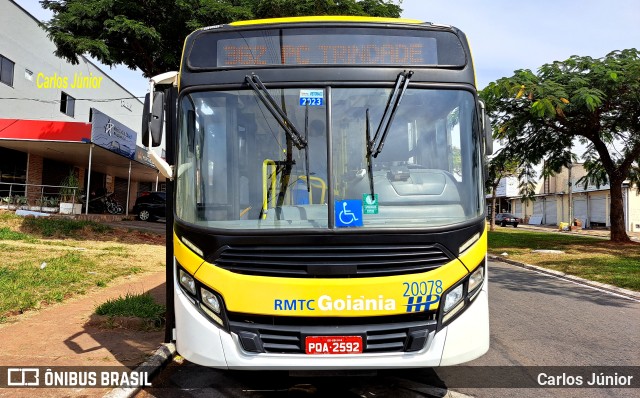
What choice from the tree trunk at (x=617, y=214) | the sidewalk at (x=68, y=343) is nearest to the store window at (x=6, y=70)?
the sidewalk at (x=68, y=343)

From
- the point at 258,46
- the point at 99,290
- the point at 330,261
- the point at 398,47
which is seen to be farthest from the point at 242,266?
the point at 99,290

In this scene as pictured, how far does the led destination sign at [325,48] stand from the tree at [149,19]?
11230mm

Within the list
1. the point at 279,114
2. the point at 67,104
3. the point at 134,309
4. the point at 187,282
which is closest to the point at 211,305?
the point at 187,282

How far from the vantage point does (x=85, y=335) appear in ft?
18.2

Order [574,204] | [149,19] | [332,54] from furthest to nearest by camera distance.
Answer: [574,204] → [149,19] → [332,54]

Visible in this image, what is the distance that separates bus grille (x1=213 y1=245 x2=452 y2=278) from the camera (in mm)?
3299

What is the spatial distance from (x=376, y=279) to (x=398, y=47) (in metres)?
1.93

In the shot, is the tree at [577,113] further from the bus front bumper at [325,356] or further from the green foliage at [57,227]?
the green foliage at [57,227]

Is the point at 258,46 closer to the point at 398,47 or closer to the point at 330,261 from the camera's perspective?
the point at 398,47

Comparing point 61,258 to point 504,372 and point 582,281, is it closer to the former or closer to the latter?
point 504,372

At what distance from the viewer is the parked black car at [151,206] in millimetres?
23750

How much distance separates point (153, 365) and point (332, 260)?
235cm

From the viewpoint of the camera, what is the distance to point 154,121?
391 cm

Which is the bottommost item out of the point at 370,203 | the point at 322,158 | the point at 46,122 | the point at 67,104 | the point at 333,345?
the point at 333,345
